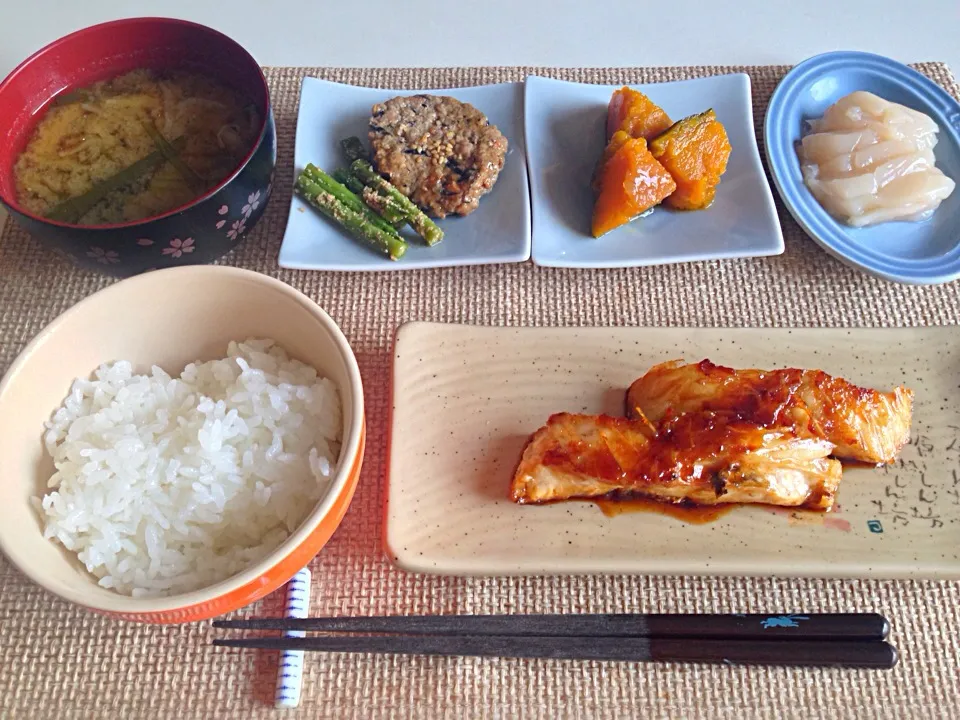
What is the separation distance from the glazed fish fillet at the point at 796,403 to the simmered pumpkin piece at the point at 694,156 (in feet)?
1.96

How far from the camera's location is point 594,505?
1.55 metres

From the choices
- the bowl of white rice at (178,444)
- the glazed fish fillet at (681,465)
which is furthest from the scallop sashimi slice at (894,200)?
the bowl of white rice at (178,444)

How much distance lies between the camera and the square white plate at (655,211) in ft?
6.29

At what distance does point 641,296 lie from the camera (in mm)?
1923

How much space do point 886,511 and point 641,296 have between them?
2.52ft

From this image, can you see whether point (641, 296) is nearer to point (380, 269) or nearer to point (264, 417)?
point (380, 269)

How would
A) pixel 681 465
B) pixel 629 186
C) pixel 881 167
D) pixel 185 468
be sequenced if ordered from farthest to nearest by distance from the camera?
pixel 881 167 < pixel 629 186 < pixel 681 465 < pixel 185 468

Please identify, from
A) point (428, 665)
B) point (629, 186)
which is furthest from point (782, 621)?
point (629, 186)

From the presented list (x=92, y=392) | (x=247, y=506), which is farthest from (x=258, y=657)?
(x=92, y=392)

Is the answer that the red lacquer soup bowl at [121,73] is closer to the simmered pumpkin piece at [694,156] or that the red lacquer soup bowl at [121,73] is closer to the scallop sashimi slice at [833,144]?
the simmered pumpkin piece at [694,156]

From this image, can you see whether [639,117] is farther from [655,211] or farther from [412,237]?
[412,237]

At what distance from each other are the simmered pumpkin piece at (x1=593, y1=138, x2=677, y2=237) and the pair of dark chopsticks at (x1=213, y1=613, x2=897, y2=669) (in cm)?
103

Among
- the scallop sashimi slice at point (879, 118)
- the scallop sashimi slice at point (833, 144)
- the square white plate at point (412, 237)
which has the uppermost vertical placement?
the scallop sashimi slice at point (879, 118)

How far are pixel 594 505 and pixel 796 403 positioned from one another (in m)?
0.50
